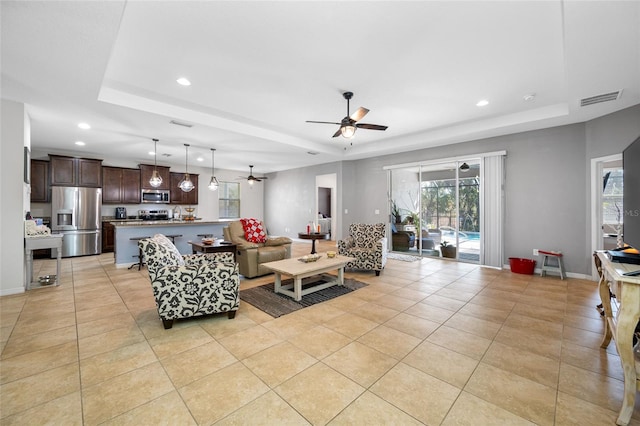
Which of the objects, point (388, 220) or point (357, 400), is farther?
point (388, 220)

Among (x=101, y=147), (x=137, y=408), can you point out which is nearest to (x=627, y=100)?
(x=137, y=408)

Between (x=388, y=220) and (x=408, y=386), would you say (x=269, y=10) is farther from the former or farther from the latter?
(x=388, y=220)

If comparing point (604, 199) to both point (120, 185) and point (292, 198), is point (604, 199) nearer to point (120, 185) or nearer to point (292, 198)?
point (292, 198)

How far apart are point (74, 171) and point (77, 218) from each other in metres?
1.26

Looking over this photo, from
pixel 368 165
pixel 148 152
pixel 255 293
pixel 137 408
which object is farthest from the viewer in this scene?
pixel 368 165

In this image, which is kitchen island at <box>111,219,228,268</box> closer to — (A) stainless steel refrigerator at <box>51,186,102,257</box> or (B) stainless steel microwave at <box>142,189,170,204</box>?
(A) stainless steel refrigerator at <box>51,186,102,257</box>

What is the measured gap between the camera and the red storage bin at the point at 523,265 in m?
5.05

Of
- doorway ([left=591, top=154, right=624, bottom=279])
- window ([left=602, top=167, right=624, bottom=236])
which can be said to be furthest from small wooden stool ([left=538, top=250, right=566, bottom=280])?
window ([left=602, top=167, right=624, bottom=236])

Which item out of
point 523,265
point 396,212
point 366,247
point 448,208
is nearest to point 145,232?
point 366,247

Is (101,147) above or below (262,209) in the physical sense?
above

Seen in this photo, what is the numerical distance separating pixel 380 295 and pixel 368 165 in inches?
194

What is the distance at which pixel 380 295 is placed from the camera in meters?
3.84

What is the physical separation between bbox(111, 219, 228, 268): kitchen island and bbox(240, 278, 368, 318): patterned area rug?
3378mm

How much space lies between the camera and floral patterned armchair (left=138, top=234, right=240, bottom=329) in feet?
9.03
